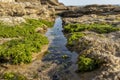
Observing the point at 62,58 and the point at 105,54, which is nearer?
the point at 105,54

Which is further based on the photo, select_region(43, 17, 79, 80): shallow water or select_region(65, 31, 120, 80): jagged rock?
select_region(43, 17, 79, 80): shallow water

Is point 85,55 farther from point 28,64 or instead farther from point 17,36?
point 17,36

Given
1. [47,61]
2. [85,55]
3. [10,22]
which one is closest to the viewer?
[85,55]

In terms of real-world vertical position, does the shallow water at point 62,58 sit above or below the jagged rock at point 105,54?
below

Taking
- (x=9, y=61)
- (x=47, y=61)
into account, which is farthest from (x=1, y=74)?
(x=47, y=61)

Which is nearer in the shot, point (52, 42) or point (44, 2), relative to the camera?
point (52, 42)

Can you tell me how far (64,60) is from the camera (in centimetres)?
2828

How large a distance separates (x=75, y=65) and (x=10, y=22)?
74.6 feet

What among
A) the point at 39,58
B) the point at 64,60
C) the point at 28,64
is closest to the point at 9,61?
the point at 28,64

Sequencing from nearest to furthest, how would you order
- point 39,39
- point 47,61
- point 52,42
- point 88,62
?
point 88,62 < point 47,61 < point 39,39 < point 52,42

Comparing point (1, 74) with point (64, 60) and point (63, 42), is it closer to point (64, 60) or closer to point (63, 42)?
point (64, 60)

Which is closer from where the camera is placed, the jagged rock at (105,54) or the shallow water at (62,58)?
the jagged rock at (105,54)

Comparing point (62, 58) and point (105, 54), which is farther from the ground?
point (105, 54)

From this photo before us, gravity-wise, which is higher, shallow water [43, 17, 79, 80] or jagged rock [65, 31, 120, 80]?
jagged rock [65, 31, 120, 80]
